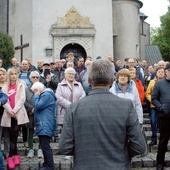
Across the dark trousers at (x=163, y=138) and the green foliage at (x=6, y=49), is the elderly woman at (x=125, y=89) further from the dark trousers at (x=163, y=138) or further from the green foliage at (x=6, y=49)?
the green foliage at (x=6, y=49)

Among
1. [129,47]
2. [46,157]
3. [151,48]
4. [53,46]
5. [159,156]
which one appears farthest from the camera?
[151,48]

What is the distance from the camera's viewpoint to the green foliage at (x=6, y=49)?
74.7ft

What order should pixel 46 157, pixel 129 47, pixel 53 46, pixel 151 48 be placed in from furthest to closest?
pixel 151 48
pixel 129 47
pixel 53 46
pixel 46 157

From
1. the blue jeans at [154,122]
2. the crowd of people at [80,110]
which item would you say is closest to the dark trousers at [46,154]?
the crowd of people at [80,110]

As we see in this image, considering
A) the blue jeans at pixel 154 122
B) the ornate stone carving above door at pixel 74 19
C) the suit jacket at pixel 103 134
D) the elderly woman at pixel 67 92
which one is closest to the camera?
the suit jacket at pixel 103 134

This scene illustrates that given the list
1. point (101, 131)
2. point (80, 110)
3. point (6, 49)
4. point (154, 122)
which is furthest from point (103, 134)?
point (6, 49)

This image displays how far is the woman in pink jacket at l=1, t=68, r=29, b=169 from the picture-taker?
748 cm

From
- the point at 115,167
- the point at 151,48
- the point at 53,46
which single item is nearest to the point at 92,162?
the point at 115,167

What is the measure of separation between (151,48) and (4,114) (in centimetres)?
3668

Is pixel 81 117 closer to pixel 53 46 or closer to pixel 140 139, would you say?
pixel 140 139

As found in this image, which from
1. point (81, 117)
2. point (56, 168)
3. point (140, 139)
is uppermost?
point (81, 117)

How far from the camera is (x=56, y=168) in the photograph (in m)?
7.50

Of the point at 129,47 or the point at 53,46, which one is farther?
the point at 129,47

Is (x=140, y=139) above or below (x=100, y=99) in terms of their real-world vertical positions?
below
